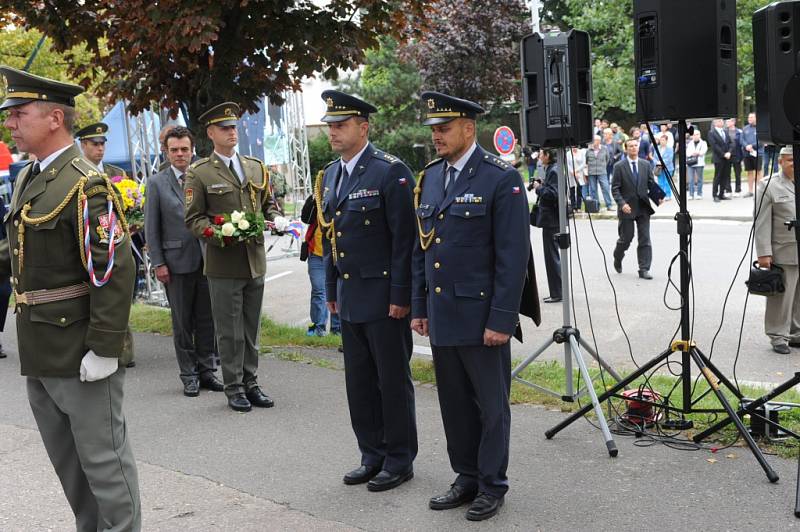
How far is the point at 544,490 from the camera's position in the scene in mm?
5289

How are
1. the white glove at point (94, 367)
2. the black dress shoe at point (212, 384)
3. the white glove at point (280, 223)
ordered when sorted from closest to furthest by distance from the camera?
the white glove at point (94, 367)
the white glove at point (280, 223)
the black dress shoe at point (212, 384)

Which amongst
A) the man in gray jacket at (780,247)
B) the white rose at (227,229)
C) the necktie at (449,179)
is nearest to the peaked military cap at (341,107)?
the necktie at (449,179)

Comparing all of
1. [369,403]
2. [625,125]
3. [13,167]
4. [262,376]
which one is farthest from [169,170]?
[625,125]

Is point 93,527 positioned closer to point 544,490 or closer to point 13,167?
point 544,490

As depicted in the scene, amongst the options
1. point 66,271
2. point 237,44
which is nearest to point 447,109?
point 66,271

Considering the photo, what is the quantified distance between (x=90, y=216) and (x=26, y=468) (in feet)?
9.11

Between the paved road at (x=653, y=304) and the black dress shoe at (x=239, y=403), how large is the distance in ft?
9.24

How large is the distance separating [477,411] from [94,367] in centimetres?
214

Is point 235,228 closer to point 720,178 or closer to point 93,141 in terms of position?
point 93,141

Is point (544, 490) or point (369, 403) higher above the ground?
point (369, 403)

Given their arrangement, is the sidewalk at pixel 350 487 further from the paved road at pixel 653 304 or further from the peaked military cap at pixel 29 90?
the peaked military cap at pixel 29 90

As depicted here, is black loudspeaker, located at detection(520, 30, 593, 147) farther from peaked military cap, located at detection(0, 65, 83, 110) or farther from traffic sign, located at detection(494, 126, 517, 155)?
traffic sign, located at detection(494, 126, 517, 155)

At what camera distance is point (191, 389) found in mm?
7844

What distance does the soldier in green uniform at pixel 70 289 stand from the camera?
13.3ft
